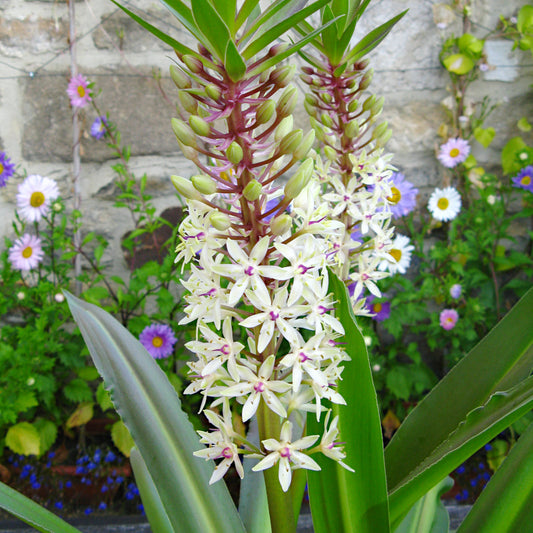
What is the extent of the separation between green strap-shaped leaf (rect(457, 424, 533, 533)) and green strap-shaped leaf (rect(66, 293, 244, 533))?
0.31 metres

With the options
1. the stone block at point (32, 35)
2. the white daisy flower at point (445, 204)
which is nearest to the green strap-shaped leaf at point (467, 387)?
the white daisy flower at point (445, 204)

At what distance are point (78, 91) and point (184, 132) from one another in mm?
1278

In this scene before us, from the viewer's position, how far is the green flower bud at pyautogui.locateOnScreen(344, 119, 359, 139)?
685 mm

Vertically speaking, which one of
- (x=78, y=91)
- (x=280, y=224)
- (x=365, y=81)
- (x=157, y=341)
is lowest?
(x=157, y=341)

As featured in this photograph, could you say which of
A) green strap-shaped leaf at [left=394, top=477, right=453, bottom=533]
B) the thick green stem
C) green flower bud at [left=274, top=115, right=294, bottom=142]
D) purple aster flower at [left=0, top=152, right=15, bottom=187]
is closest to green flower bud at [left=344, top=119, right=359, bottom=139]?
green flower bud at [left=274, top=115, right=294, bottom=142]

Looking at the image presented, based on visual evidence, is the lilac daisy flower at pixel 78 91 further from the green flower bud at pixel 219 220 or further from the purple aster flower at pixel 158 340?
the green flower bud at pixel 219 220

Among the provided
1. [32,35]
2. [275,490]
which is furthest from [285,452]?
[32,35]

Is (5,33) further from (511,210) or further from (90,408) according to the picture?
(511,210)

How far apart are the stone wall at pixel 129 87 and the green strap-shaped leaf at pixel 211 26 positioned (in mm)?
1319

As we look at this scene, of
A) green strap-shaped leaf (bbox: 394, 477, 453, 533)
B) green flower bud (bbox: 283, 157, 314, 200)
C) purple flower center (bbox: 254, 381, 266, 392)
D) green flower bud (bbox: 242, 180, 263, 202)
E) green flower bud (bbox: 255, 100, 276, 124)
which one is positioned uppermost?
green flower bud (bbox: 255, 100, 276, 124)

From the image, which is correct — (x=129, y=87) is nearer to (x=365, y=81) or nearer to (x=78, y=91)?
(x=78, y=91)

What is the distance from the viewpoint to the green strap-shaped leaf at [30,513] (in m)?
0.58

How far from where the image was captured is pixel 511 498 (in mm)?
612

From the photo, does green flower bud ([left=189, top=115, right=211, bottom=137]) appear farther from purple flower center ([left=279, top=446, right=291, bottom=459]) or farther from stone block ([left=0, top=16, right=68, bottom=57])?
stone block ([left=0, top=16, right=68, bottom=57])
